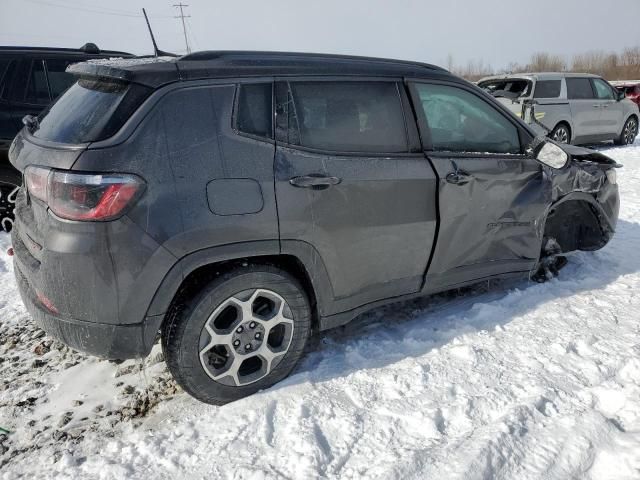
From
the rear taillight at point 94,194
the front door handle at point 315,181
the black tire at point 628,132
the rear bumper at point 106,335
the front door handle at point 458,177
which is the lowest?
the black tire at point 628,132

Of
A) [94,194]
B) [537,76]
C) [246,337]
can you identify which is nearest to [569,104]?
[537,76]

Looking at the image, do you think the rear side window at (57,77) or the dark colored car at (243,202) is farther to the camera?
the rear side window at (57,77)

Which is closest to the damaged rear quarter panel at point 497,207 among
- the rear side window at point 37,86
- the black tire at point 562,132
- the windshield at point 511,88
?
the rear side window at point 37,86

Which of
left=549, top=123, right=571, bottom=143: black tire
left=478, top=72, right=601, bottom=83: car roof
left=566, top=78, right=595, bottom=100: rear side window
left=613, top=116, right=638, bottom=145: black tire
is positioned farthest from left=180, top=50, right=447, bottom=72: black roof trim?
left=613, top=116, right=638, bottom=145: black tire

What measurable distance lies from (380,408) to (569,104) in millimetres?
10834

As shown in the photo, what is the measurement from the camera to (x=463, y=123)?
11.5 feet

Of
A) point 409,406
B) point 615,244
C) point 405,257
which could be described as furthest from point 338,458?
point 615,244

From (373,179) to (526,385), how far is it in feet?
4.68

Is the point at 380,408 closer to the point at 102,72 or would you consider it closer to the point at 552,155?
the point at 102,72

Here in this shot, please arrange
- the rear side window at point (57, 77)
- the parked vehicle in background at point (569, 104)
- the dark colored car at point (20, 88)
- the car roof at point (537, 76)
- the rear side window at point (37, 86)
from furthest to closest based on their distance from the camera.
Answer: the car roof at point (537, 76) < the parked vehicle in background at point (569, 104) < the rear side window at point (57, 77) < the rear side window at point (37, 86) < the dark colored car at point (20, 88)

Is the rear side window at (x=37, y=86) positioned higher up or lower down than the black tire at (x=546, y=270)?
higher up

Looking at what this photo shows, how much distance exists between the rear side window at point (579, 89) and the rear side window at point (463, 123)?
9.20 m

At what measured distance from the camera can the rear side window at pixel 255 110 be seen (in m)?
2.62

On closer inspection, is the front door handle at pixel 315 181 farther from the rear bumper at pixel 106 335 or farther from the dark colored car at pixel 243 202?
the rear bumper at pixel 106 335
